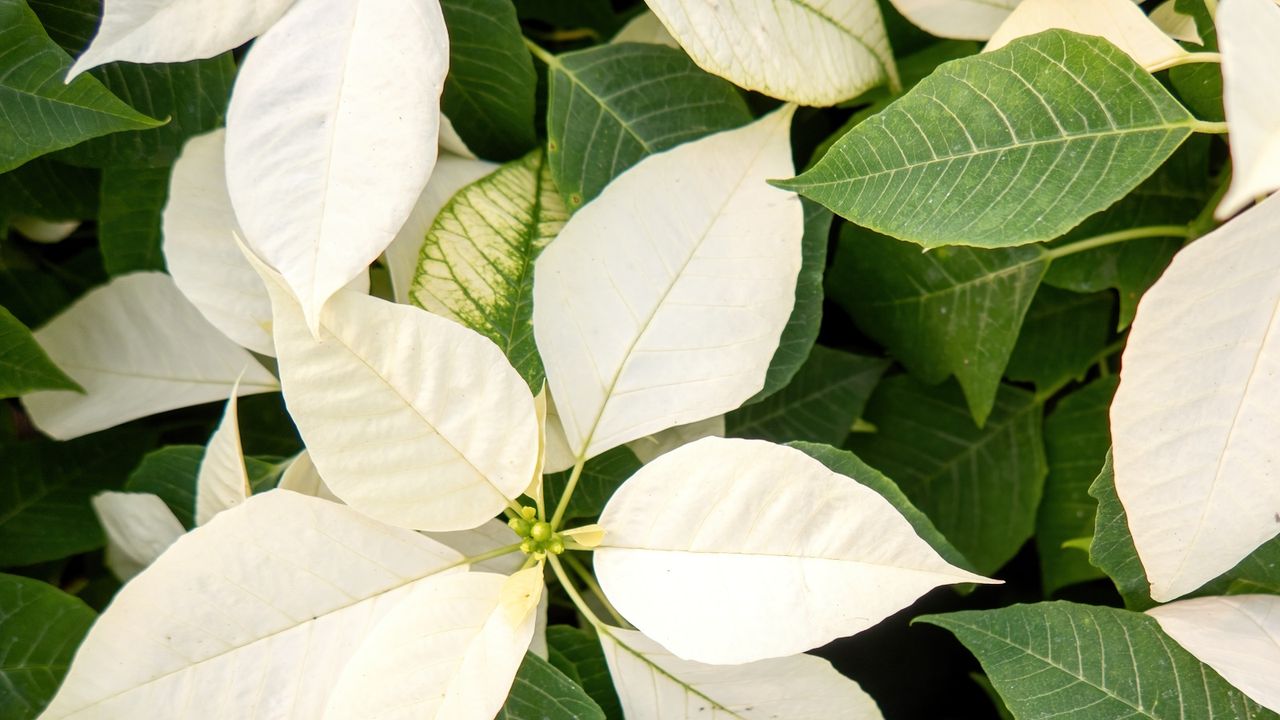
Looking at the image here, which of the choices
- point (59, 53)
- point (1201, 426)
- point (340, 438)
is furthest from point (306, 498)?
point (1201, 426)

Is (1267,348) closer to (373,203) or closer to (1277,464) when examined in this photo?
(1277,464)

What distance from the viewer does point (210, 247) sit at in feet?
1.84

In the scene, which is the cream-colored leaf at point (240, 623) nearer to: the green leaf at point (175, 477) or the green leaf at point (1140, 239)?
the green leaf at point (175, 477)

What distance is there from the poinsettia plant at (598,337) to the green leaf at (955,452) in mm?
71

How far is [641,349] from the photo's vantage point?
51 centimetres

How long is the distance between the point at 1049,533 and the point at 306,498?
1.76ft

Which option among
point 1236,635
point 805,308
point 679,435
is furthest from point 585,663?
point 1236,635

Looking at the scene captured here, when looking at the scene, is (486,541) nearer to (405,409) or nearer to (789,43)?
(405,409)

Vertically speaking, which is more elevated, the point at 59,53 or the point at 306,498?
the point at 59,53

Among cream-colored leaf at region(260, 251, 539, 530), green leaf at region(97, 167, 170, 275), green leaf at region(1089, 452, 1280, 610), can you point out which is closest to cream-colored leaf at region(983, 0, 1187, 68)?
green leaf at region(1089, 452, 1280, 610)

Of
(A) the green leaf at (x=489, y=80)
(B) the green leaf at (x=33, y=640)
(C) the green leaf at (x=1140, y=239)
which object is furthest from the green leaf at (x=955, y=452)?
(B) the green leaf at (x=33, y=640)

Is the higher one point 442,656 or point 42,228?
point 42,228

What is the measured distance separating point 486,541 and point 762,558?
→ 180 millimetres

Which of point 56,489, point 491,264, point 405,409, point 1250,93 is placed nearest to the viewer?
point 1250,93
